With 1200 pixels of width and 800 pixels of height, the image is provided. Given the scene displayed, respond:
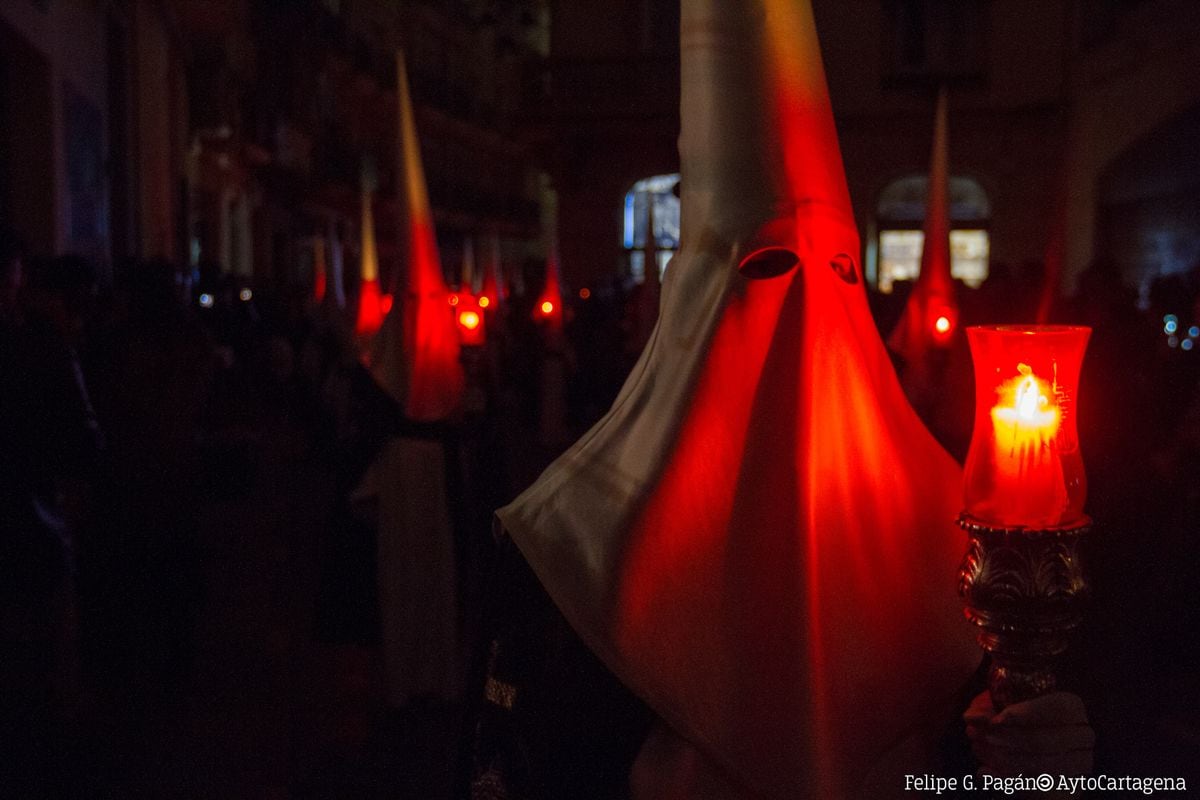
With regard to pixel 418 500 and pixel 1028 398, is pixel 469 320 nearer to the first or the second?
pixel 418 500

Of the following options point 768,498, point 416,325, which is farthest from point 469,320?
point 768,498

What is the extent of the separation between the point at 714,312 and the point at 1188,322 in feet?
24.1

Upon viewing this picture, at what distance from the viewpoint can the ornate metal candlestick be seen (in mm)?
1646

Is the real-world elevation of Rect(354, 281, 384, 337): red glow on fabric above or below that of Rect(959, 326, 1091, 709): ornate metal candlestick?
above

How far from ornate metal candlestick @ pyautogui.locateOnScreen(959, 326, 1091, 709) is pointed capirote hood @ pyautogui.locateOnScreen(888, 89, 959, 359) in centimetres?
475

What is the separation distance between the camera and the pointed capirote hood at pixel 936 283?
638 centimetres

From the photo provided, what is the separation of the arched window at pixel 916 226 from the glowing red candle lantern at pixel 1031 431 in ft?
66.2

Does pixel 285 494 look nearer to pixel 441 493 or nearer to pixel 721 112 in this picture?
pixel 441 493

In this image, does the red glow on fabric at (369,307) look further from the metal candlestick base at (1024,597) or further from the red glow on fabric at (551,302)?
the metal candlestick base at (1024,597)

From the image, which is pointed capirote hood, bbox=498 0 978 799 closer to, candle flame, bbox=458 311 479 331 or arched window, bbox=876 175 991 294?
candle flame, bbox=458 311 479 331

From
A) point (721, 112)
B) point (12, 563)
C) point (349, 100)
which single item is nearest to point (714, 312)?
point (721, 112)

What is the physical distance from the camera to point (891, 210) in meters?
21.9

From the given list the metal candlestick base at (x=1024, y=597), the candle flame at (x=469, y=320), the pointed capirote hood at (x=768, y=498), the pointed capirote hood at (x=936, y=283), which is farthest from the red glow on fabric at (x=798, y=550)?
the candle flame at (x=469, y=320)

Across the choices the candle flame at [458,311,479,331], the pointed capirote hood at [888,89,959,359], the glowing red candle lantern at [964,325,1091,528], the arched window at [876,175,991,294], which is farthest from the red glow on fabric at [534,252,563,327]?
the glowing red candle lantern at [964,325,1091,528]
